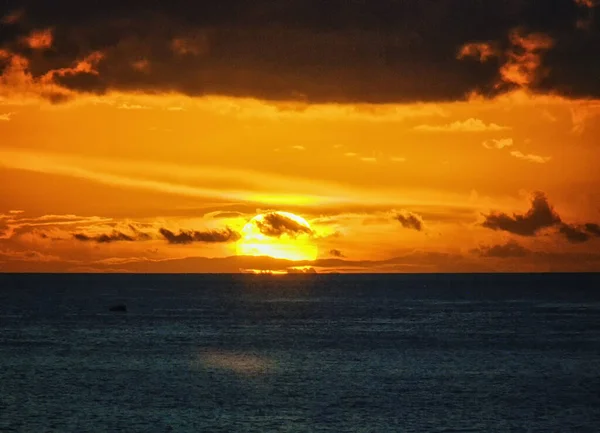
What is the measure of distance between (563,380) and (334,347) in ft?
125

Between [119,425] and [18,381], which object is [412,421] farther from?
[18,381]

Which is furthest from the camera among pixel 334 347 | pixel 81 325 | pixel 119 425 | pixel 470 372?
pixel 81 325

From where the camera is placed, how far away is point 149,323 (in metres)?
176

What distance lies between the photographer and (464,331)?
513ft

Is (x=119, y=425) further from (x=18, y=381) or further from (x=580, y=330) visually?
(x=580, y=330)

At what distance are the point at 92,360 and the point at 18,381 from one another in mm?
19906

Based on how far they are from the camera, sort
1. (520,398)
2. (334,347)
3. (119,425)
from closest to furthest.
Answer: (119,425)
(520,398)
(334,347)

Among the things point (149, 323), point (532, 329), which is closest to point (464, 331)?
point (532, 329)

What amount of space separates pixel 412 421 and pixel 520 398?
48.3 feet

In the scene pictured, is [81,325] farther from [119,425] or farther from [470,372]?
[119,425]

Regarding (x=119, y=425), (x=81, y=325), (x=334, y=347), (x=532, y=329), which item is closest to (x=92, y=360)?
(x=334, y=347)

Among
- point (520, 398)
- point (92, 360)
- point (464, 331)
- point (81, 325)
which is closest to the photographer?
point (520, 398)

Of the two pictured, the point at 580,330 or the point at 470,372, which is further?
the point at 580,330

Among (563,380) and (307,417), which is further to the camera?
(563,380)
